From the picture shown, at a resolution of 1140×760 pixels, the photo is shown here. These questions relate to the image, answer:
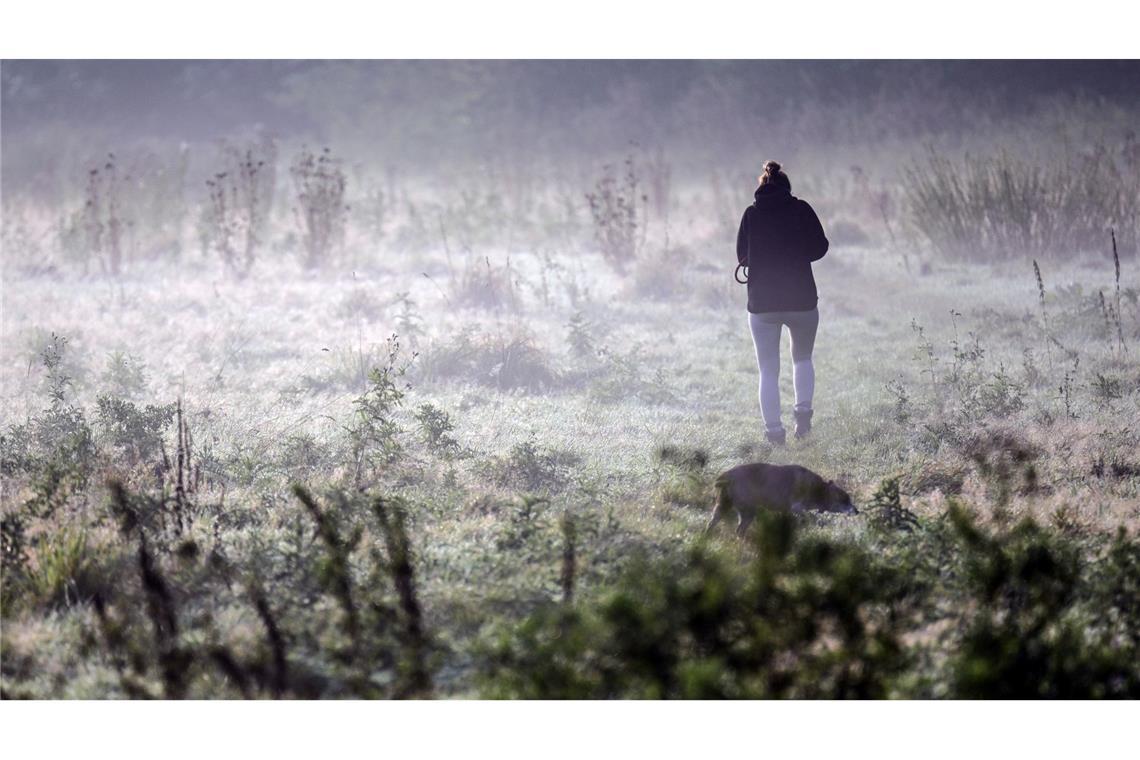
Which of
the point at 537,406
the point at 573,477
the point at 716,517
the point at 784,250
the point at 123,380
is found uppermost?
the point at 784,250

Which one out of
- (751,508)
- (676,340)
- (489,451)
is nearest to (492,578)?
(751,508)

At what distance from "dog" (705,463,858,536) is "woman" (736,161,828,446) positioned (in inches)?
63.1

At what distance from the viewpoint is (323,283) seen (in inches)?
479

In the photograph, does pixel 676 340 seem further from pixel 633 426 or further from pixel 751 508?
pixel 751 508

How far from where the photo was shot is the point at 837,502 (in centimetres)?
510

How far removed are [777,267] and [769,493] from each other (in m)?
2.07

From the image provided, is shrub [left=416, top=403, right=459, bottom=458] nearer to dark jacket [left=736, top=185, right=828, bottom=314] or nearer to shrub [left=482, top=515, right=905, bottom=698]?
dark jacket [left=736, top=185, right=828, bottom=314]

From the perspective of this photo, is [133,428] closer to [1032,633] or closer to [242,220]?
[1032,633]

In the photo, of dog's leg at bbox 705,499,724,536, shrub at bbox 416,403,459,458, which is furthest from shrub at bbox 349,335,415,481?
dog's leg at bbox 705,499,724,536

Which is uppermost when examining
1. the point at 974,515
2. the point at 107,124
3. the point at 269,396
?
the point at 107,124

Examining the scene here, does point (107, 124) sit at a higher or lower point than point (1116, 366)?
higher

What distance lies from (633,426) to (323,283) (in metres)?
6.24

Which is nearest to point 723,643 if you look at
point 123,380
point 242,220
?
point 123,380

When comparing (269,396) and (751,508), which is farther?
(269,396)
